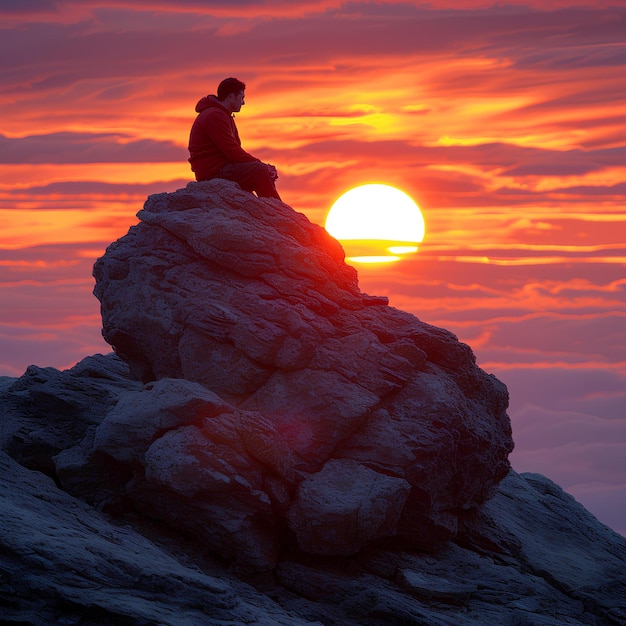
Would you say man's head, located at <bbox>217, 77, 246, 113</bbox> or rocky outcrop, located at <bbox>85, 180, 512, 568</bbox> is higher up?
man's head, located at <bbox>217, 77, 246, 113</bbox>

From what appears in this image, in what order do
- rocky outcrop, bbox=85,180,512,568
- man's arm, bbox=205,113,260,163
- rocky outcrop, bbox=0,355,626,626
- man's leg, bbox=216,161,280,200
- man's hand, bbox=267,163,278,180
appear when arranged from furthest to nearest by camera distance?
man's hand, bbox=267,163,278,180 → man's leg, bbox=216,161,280,200 → man's arm, bbox=205,113,260,163 → rocky outcrop, bbox=85,180,512,568 → rocky outcrop, bbox=0,355,626,626

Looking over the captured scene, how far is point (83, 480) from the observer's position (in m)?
22.5

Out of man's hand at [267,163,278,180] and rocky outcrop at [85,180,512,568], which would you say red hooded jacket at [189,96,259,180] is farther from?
rocky outcrop at [85,180,512,568]

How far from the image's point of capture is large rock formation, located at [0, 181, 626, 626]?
1964 centimetres

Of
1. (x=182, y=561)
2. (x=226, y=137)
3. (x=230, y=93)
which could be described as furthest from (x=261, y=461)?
(x=230, y=93)

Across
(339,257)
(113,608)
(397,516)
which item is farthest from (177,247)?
(113,608)

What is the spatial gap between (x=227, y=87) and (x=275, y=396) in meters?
8.53

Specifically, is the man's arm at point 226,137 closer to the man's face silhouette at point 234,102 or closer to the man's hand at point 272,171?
the man's face silhouette at point 234,102

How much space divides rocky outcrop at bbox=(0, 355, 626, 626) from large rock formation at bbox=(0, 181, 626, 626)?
0.05 meters

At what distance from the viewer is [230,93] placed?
25875 mm

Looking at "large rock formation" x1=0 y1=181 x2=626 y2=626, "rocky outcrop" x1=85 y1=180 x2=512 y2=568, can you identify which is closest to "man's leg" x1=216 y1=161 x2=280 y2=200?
"rocky outcrop" x1=85 y1=180 x2=512 y2=568

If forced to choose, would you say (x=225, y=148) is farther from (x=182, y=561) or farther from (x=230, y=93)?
(x=182, y=561)

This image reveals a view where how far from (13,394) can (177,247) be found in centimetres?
613

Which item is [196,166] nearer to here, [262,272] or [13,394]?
[262,272]
